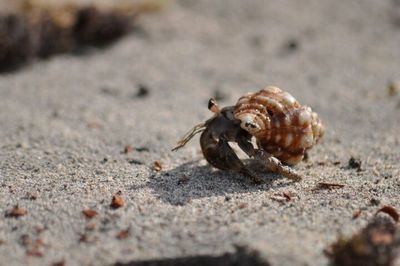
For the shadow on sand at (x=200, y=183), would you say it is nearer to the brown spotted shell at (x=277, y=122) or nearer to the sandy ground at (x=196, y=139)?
the sandy ground at (x=196, y=139)

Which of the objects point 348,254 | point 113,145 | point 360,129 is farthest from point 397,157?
point 113,145

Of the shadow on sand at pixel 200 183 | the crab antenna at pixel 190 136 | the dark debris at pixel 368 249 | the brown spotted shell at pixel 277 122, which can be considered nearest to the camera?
the dark debris at pixel 368 249

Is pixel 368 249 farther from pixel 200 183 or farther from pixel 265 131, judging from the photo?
pixel 200 183

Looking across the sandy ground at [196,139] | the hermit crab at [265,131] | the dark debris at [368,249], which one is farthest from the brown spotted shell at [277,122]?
the dark debris at [368,249]

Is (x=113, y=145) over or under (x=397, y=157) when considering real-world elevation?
under

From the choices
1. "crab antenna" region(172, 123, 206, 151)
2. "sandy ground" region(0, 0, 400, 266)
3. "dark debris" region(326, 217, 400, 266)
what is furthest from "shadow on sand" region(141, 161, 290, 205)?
"dark debris" region(326, 217, 400, 266)

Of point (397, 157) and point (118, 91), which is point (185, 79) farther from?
point (397, 157)

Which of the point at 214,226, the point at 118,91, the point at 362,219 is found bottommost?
the point at 118,91

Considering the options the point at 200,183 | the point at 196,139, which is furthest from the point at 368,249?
the point at 196,139
